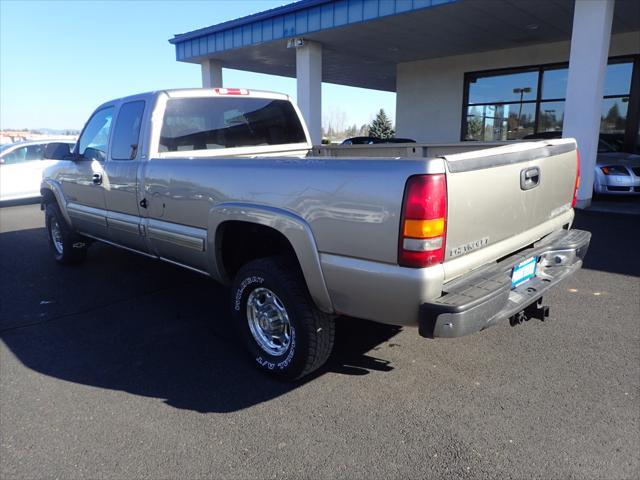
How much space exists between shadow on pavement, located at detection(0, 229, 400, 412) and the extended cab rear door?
0.68 meters

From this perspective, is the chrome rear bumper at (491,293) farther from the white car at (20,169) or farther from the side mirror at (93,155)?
the white car at (20,169)

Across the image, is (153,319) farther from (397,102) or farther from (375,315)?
(397,102)

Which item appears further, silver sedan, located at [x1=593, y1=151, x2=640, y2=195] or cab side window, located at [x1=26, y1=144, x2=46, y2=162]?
cab side window, located at [x1=26, y1=144, x2=46, y2=162]

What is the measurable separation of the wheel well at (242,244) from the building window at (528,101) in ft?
36.5

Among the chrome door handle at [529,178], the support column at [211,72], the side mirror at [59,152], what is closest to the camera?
the chrome door handle at [529,178]

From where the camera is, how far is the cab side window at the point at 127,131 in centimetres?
437

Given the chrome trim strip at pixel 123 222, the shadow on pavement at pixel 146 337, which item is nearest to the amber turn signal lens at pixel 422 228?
the shadow on pavement at pixel 146 337

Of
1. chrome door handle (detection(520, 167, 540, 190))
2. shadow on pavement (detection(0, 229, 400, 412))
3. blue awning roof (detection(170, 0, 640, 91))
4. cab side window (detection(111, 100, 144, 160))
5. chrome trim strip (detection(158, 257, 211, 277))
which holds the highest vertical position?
blue awning roof (detection(170, 0, 640, 91))

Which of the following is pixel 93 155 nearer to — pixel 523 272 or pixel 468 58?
pixel 523 272

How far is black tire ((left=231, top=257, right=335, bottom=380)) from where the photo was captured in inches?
117

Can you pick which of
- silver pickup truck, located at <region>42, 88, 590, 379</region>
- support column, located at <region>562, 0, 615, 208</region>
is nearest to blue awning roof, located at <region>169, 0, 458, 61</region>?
support column, located at <region>562, 0, 615, 208</region>

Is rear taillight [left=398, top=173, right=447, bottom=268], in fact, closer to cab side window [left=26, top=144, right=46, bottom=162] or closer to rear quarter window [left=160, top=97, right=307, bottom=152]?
rear quarter window [left=160, top=97, right=307, bottom=152]

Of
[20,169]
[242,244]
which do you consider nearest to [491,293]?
[242,244]

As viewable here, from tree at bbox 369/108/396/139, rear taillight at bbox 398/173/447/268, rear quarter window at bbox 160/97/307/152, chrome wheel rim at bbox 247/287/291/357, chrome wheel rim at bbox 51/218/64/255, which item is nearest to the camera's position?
rear taillight at bbox 398/173/447/268
